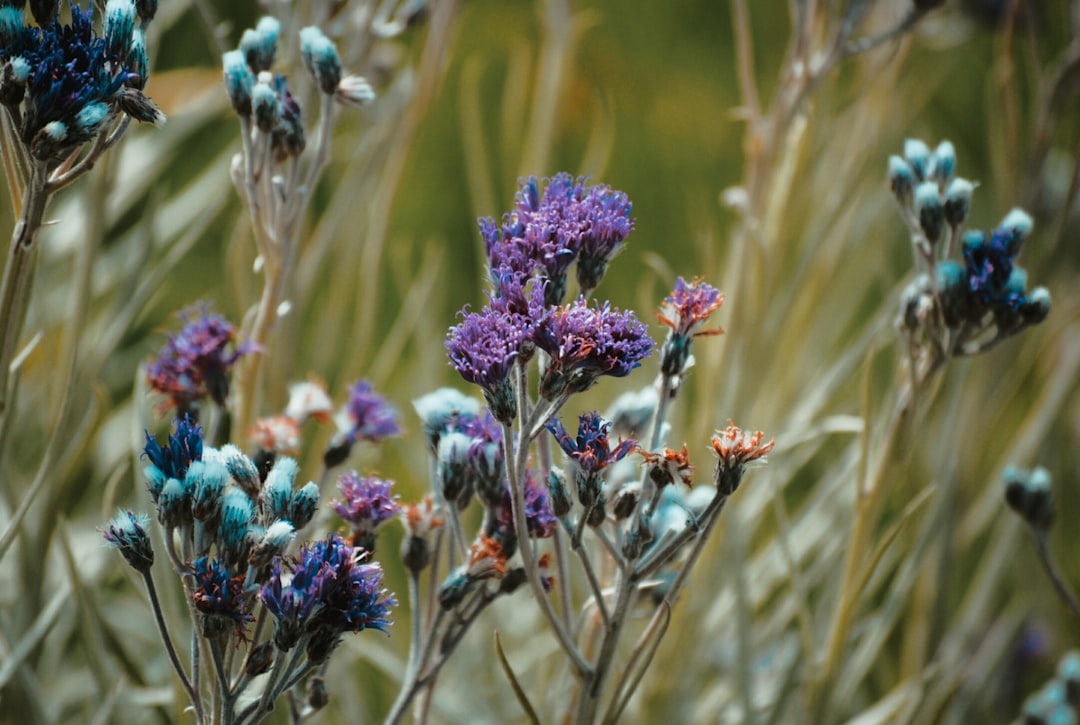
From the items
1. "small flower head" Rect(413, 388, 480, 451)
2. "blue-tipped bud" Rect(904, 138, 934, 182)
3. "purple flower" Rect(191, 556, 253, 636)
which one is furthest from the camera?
"blue-tipped bud" Rect(904, 138, 934, 182)

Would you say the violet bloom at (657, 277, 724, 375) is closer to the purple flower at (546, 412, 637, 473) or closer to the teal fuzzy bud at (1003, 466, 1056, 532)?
the purple flower at (546, 412, 637, 473)

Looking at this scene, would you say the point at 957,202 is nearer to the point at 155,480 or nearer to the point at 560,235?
the point at 560,235

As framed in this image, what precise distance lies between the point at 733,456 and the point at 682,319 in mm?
67

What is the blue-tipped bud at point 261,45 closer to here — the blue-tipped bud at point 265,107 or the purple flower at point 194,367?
the blue-tipped bud at point 265,107

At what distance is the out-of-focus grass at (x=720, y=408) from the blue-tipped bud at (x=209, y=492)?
0.48 feet

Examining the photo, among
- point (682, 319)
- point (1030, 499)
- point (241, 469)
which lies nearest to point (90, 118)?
point (241, 469)

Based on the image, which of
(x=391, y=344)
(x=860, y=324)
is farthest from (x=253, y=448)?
(x=860, y=324)

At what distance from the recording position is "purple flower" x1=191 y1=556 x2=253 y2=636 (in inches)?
15.1

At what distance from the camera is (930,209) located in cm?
57

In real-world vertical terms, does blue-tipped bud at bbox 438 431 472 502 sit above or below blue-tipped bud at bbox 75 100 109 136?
below

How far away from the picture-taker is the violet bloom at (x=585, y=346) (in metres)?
0.41

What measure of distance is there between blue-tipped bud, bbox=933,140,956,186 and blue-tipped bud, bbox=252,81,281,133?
13.8 inches

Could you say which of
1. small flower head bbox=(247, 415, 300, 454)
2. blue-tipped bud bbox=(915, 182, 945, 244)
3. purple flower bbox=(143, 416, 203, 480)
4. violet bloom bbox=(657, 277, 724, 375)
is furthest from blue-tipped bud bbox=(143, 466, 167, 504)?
blue-tipped bud bbox=(915, 182, 945, 244)

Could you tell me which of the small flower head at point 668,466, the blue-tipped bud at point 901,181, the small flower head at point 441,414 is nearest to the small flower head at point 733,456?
the small flower head at point 668,466
